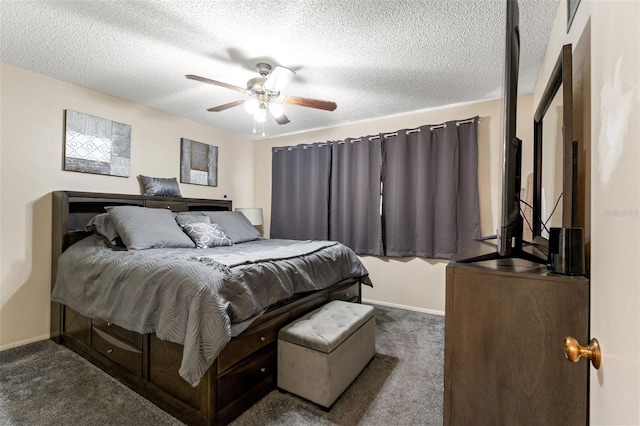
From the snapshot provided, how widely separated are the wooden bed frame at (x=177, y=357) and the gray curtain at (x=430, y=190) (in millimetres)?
1348

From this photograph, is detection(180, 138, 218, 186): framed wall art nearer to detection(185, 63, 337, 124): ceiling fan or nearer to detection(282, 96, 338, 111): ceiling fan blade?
detection(185, 63, 337, 124): ceiling fan

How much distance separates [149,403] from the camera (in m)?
1.74

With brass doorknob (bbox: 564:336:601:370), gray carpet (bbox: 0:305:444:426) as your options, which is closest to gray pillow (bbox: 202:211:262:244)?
gray carpet (bbox: 0:305:444:426)

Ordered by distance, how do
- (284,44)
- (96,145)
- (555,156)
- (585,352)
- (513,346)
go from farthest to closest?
1. (96,145)
2. (284,44)
3. (555,156)
4. (513,346)
5. (585,352)

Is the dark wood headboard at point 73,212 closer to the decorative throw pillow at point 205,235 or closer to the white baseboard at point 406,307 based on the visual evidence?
the decorative throw pillow at point 205,235

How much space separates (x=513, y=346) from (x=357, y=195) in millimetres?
2933

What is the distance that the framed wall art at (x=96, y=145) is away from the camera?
277cm

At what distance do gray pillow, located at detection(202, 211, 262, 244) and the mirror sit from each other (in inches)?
108

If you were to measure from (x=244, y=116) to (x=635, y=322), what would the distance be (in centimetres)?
382

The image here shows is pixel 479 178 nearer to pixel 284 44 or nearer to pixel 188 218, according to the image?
pixel 284 44

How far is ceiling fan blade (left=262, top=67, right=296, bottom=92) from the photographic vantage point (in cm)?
206

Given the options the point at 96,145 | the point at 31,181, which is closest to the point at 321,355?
the point at 31,181

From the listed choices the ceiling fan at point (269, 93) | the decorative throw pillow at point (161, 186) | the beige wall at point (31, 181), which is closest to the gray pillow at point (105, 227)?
the beige wall at point (31, 181)

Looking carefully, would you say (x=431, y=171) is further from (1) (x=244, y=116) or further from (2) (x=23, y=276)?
(2) (x=23, y=276)
